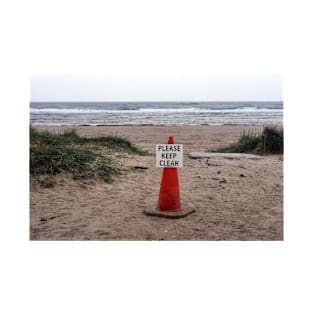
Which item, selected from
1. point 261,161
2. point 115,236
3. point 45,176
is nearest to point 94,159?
point 45,176

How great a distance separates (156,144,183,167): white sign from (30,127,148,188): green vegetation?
142 cm

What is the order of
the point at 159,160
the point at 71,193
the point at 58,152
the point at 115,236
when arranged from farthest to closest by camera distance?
the point at 58,152, the point at 71,193, the point at 159,160, the point at 115,236

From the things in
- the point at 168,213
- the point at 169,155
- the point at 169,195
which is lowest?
the point at 168,213

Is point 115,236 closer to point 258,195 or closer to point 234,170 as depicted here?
point 258,195

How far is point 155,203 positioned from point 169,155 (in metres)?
0.69

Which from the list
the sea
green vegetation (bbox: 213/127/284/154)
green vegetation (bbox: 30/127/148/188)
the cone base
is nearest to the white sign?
the cone base

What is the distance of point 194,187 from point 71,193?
1.60 meters

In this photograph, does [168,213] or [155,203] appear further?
[155,203]

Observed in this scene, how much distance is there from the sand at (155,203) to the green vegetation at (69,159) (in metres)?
0.18

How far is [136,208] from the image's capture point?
A: 14.3 ft

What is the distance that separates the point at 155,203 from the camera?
177 inches

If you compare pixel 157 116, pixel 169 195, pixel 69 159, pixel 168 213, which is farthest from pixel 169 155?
pixel 157 116

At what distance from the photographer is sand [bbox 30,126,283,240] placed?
374cm

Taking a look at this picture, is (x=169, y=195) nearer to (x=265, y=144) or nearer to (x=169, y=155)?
(x=169, y=155)
